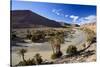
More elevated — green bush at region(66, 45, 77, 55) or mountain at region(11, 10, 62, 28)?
mountain at region(11, 10, 62, 28)

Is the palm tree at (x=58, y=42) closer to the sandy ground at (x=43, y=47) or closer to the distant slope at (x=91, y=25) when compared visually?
the sandy ground at (x=43, y=47)

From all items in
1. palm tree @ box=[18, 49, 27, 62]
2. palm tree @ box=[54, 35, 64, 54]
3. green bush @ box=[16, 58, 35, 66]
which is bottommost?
green bush @ box=[16, 58, 35, 66]

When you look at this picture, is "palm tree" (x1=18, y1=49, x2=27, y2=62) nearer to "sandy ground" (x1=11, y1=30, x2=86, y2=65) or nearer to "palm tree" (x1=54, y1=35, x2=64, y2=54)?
"sandy ground" (x1=11, y1=30, x2=86, y2=65)

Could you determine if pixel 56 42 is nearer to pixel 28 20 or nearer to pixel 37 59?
pixel 37 59

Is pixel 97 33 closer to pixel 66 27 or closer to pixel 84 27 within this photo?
pixel 84 27

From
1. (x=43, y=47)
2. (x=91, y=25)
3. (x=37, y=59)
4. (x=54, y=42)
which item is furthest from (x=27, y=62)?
(x=91, y=25)

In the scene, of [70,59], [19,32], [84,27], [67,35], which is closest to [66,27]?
[67,35]

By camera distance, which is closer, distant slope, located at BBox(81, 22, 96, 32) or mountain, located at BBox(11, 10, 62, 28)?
mountain, located at BBox(11, 10, 62, 28)

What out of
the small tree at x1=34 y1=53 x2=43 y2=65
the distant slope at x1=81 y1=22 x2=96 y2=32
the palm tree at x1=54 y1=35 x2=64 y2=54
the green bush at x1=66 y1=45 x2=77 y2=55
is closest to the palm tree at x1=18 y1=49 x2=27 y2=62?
the small tree at x1=34 y1=53 x2=43 y2=65
